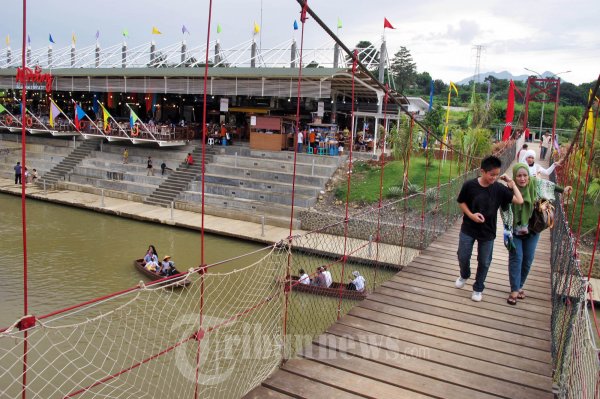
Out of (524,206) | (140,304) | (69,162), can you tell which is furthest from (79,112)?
(524,206)

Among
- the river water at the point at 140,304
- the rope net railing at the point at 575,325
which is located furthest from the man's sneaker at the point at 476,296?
the river water at the point at 140,304

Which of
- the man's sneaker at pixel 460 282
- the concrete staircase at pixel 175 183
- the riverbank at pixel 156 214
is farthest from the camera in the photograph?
the concrete staircase at pixel 175 183

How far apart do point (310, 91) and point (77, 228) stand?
8.64 m

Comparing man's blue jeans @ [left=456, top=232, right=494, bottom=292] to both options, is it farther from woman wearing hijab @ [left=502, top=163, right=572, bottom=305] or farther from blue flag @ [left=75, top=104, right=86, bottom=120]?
blue flag @ [left=75, top=104, right=86, bottom=120]

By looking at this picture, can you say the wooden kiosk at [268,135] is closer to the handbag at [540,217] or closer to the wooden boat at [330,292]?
the wooden boat at [330,292]

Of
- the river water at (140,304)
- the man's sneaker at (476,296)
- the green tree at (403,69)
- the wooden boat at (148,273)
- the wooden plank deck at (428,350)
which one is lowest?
the river water at (140,304)

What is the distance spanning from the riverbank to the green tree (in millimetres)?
31469

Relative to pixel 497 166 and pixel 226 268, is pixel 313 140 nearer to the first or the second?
pixel 226 268

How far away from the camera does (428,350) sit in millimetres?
3117

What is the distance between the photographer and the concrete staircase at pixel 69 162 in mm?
18047

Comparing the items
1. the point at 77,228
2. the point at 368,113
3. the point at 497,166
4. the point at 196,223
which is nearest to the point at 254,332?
the point at 497,166

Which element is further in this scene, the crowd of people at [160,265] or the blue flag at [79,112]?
the blue flag at [79,112]

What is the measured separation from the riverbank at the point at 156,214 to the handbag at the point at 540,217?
794 cm

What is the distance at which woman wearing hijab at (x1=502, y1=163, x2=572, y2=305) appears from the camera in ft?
12.8
